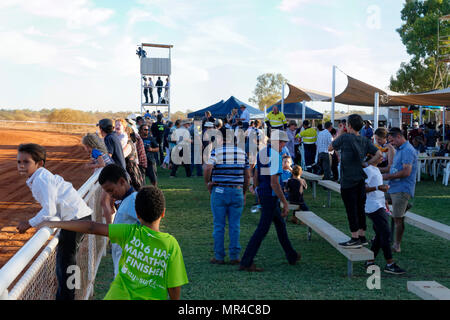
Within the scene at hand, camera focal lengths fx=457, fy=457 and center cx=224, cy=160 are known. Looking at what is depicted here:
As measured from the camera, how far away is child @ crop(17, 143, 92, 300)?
351 centimetres

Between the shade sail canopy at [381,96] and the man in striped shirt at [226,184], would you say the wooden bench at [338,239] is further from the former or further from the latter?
the shade sail canopy at [381,96]

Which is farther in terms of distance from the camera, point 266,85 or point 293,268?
point 266,85

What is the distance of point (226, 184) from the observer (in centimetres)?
621

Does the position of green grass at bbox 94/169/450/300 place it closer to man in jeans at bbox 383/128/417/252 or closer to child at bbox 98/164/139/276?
man in jeans at bbox 383/128/417/252

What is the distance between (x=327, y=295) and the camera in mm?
5051

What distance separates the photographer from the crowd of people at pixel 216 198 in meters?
2.71

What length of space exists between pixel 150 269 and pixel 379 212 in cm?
416

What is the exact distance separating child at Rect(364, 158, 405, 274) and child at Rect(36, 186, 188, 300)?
392cm

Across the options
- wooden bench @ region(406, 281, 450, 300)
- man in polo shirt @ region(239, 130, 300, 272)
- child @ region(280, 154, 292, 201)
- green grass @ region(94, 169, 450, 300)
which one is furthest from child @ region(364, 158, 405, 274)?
child @ region(280, 154, 292, 201)

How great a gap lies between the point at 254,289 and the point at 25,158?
9.74 feet

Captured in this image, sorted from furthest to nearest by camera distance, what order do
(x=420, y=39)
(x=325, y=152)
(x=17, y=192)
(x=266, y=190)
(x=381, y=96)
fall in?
1. (x=420, y=39)
2. (x=381, y=96)
3. (x=325, y=152)
4. (x=17, y=192)
5. (x=266, y=190)

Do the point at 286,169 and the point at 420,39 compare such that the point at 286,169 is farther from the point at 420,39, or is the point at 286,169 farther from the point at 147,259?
the point at 420,39

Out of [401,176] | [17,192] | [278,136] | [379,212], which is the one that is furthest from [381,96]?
[17,192]
